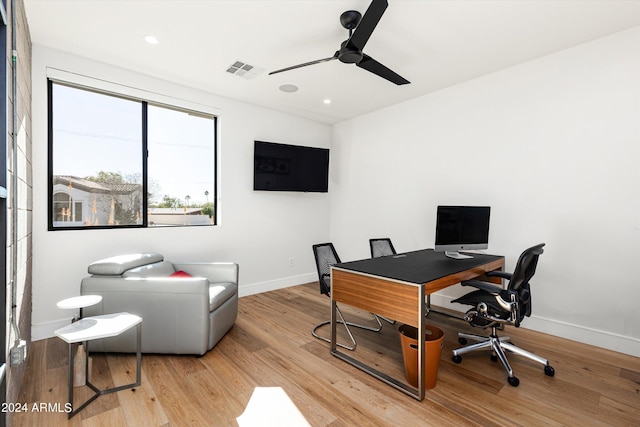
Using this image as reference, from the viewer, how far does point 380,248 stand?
3852 mm

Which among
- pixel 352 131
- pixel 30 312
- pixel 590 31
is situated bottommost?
pixel 30 312

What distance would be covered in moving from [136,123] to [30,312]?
219 cm

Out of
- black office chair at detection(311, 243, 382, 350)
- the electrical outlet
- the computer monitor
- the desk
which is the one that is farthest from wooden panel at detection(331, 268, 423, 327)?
the electrical outlet

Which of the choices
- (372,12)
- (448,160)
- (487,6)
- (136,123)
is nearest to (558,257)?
(448,160)

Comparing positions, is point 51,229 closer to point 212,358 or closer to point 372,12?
point 212,358

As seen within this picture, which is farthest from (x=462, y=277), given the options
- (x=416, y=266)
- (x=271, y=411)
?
(x=271, y=411)

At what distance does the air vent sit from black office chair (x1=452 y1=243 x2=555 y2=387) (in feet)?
9.97

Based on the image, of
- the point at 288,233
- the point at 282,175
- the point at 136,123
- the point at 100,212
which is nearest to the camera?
the point at 100,212

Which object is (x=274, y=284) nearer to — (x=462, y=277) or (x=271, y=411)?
(x=271, y=411)

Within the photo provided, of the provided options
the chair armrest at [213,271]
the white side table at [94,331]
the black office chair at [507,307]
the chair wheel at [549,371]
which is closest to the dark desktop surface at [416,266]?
the black office chair at [507,307]

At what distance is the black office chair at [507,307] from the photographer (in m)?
2.26

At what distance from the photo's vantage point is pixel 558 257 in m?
3.09

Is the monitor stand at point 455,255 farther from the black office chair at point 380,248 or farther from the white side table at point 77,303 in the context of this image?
the white side table at point 77,303

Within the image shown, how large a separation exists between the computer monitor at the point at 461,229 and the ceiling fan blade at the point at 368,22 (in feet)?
5.66
